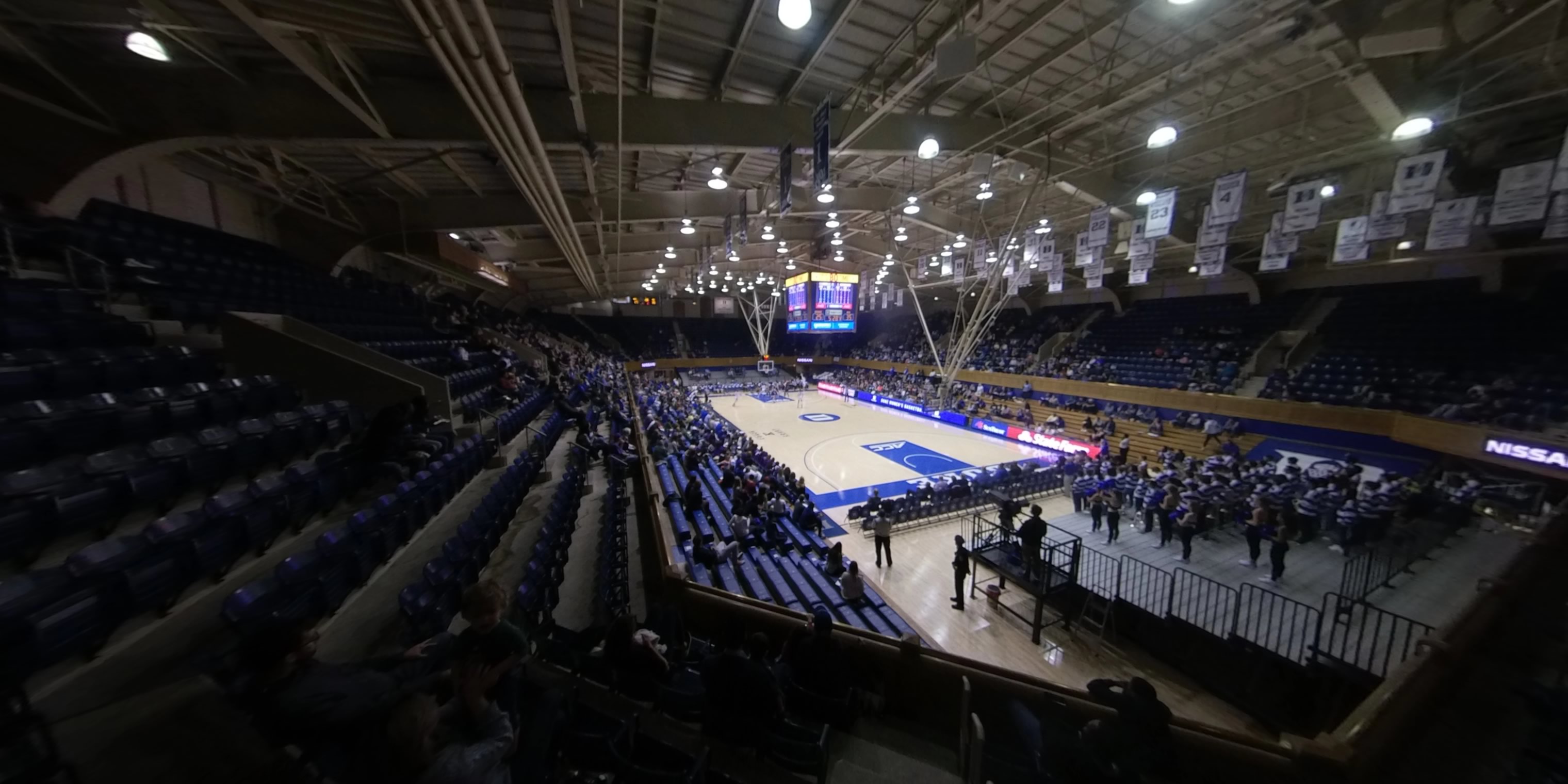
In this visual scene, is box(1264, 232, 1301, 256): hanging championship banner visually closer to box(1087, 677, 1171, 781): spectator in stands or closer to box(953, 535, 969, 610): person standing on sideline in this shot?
box(953, 535, 969, 610): person standing on sideline

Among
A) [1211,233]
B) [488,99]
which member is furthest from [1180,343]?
[488,99]

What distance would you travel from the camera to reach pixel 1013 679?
3486 millimetres

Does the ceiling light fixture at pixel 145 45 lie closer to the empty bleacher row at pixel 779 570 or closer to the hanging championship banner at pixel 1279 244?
the empty bleacher row at pixel 779 570

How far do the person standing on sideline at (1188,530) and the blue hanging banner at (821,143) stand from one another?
8.51 meters

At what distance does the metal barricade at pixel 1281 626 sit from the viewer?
229 inches

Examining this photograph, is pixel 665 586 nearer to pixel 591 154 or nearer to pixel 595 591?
pixel 595 591

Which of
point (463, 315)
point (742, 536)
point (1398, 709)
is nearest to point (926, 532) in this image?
point (742, 536)

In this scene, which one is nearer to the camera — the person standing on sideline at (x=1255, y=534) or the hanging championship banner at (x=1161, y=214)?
the person standing on sideline at (x=1255, y=534)

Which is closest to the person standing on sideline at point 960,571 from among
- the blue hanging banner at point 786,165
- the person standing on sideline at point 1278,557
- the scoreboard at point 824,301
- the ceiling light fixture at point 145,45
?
the person standing on sideline at point 1278,557

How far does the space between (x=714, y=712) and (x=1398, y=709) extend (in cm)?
418

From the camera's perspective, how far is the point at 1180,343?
2191 cm

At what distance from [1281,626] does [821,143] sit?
335 inches

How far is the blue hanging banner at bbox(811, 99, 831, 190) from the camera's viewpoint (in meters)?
7.00

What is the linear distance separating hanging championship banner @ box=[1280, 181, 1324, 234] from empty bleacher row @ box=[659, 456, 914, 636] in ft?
38.6
